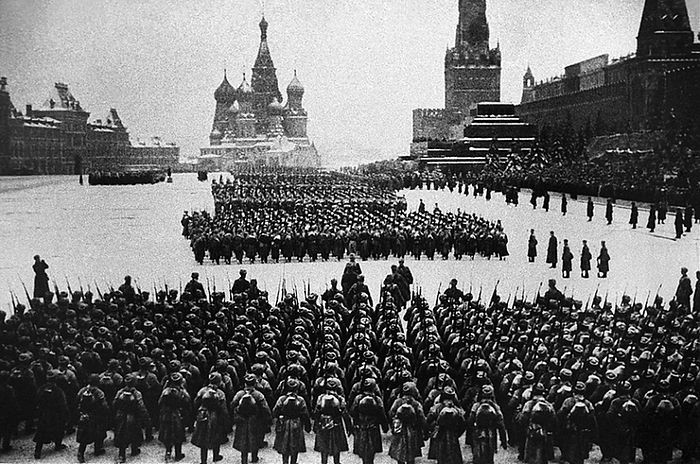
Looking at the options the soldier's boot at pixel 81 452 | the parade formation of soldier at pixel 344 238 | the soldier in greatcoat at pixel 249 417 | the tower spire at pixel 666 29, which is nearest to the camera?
the soldier in greatcoat at pixel 249 417

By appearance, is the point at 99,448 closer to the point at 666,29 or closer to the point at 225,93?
the point at 666,29

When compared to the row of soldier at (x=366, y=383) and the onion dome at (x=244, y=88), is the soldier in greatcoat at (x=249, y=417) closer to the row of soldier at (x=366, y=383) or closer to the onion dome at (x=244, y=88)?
the row of soldier at (x=366, y=383)

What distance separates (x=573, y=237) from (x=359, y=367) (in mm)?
14140

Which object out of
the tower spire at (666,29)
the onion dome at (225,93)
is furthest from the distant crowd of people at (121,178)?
the tower spire at (666,29)

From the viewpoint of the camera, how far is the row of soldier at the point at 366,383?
7906 mm

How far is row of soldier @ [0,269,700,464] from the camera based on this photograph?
7.91 meters

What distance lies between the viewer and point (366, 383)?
8.19 metres

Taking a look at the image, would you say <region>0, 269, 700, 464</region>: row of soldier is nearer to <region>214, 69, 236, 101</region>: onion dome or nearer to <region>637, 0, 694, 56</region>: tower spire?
<region>637, 0, 694, 56</region>: tower spire

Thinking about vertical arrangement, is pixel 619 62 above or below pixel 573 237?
above

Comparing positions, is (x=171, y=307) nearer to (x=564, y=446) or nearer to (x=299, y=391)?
(x=299, y=391)

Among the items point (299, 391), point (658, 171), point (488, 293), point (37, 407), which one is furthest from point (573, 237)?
point (37, 407)

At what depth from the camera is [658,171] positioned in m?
30.5

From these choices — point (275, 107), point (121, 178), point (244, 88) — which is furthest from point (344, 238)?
point (244, 88)

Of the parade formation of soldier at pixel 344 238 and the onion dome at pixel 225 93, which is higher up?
the onion dome at pixel 225 93
